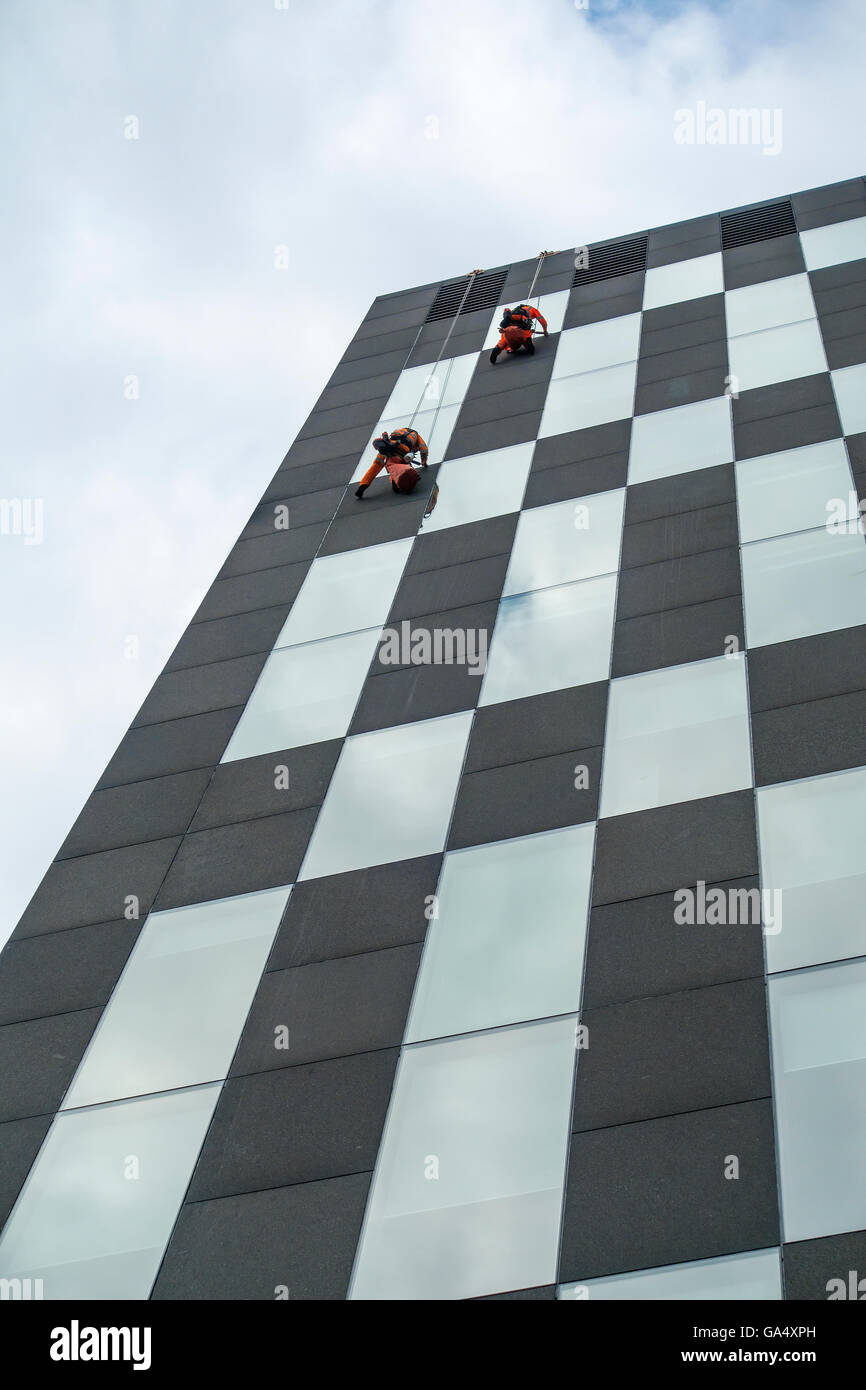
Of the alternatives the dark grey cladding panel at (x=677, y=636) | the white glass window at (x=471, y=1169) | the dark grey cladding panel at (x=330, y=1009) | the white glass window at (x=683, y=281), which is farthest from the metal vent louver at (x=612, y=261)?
the white glass window at (x=471, y=1169)

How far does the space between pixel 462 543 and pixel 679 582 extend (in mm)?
3163

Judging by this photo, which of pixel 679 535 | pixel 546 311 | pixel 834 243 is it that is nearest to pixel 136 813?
pixel 679 535

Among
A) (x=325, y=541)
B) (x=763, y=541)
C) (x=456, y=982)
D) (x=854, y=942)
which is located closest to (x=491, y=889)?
(x=456, y=982)

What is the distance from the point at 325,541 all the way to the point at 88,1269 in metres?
9.89

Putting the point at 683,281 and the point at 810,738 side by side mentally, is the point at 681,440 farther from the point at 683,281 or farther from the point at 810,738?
the point at 810,738

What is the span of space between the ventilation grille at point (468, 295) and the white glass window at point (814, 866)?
583 inches

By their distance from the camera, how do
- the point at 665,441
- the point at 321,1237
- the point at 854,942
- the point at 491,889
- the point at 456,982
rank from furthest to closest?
the point at 665,441, the point at 491,889, the point at 456,982, the point at 854,942, the point at 321,1237

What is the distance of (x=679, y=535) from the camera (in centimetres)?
1334

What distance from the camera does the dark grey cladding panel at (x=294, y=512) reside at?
1670cm

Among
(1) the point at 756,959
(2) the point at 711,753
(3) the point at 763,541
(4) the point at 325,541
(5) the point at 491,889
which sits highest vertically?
(4) the point at 325,541

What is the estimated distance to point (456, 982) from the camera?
910 cm

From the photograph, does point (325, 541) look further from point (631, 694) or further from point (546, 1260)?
point (546, 1260)

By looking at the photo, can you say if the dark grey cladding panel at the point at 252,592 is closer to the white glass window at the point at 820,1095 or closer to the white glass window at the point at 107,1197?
the white glass window at the point at 107,1197
